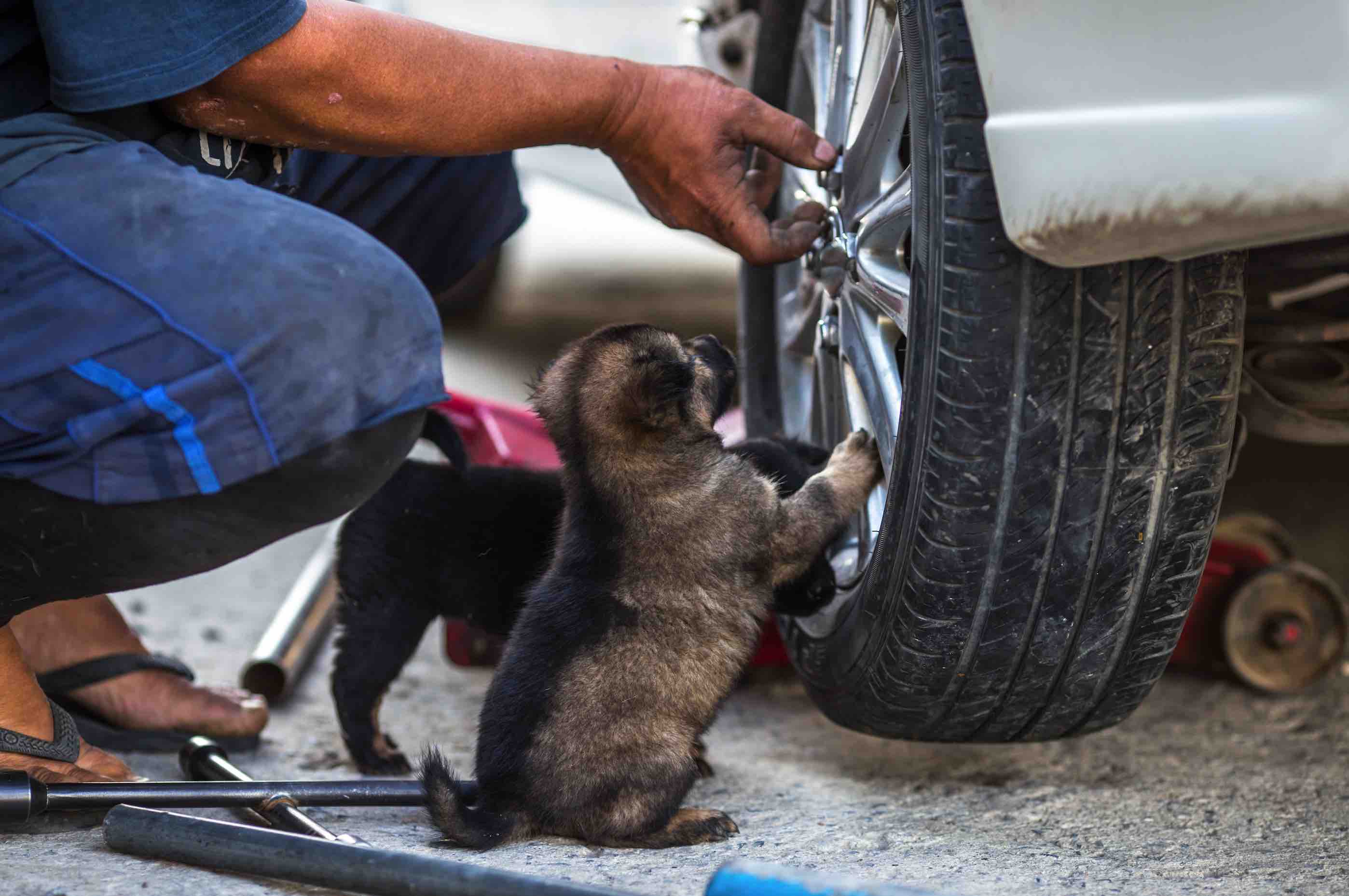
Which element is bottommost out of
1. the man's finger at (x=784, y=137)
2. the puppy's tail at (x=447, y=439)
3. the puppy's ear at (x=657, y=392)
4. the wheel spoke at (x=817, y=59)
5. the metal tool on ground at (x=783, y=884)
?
the puppy's tail at (x=447, y=439)

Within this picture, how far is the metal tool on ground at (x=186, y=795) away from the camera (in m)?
1.80

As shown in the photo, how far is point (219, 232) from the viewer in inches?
65.0

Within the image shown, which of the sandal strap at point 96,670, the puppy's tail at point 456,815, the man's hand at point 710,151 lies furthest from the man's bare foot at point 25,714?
the man's hand at point 710,151

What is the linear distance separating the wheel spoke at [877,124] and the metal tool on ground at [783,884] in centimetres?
110

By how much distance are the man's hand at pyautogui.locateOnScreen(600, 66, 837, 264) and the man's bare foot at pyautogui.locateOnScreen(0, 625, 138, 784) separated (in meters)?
1.24

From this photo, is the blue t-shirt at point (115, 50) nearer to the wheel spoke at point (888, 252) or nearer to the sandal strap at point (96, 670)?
the wheel spoke at point (888, 252)

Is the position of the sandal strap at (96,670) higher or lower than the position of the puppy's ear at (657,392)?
lower

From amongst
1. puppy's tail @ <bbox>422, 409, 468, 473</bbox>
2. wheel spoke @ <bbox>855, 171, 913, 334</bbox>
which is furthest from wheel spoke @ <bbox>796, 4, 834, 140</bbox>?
puppy's tail @ <bbox>422, 409, 468, 473</bbox>

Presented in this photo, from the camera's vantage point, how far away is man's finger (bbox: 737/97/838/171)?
218 centimetres

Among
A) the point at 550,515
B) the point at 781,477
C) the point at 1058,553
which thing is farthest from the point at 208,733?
the point at 1058,553

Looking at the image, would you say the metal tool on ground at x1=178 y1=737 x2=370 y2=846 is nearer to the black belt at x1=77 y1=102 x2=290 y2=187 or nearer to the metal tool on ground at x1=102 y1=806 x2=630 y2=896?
the metal tool on ground at x1=102 y1=806 x2=630 y2=896

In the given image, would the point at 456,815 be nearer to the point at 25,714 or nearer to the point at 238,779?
the point at 238,779

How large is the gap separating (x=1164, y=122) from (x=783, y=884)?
875 millimetres

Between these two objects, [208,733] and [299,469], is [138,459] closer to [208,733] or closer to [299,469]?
[299,469]
